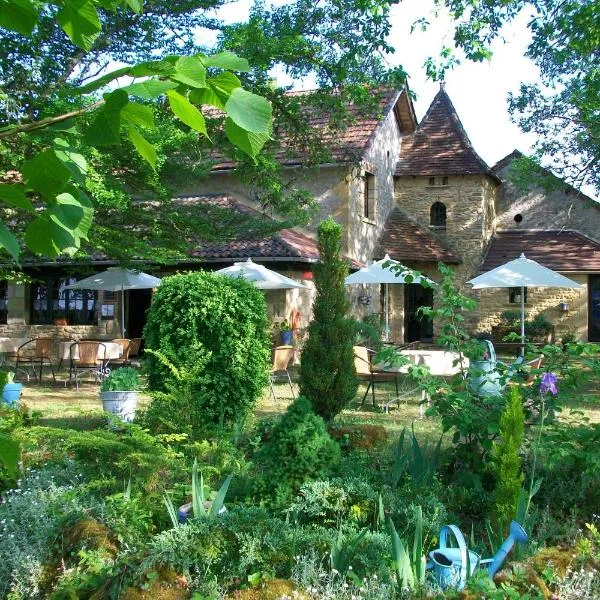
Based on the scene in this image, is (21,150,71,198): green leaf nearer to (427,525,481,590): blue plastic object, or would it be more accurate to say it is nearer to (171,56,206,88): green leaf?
(171,56,206,88): green leaf

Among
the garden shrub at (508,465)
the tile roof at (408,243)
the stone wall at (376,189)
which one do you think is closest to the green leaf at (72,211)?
the garden shrub at (508,465)

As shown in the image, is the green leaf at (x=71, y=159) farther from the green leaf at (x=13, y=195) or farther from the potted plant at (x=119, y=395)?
the potted plant at (x=119, y=395)

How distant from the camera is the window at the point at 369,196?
21.1m

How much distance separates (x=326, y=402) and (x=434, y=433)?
1373 mm

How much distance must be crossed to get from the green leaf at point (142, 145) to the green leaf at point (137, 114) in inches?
2.3

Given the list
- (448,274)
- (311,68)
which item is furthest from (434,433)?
(311,68)

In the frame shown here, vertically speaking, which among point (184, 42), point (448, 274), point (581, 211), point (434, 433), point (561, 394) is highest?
point (184, 42)

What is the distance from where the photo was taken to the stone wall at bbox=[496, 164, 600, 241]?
23.2 meters

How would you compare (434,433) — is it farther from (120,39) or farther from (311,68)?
(120,39)

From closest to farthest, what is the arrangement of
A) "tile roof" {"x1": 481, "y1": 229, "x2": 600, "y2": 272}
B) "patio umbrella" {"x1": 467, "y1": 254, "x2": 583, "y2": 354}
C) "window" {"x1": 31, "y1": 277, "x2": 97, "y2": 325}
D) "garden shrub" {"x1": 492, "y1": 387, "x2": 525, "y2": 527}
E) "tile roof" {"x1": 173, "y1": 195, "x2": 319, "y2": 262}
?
1. "garden shrub" {"x1": 492, "y1": 387, "x2": 525, "y2": 527}
2. "patio umbrella" {"x1": 467, "y1": 254, "x2": 583, "y2": 354}
3. "tile roof" {"x1": 173, "y1": 195, "x2": 319, "y2": 262}
4. "window" {"x1": 31, "y1": 277, "x2": 97, "y2": 325}
5. "tile roof" {"x1": 481, "y1": 229, "x2": 600, "y2": 272}

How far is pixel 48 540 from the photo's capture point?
3.66 m

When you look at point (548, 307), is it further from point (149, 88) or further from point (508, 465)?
point (149, 88)

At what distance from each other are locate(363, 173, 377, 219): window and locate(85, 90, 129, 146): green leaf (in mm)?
20208

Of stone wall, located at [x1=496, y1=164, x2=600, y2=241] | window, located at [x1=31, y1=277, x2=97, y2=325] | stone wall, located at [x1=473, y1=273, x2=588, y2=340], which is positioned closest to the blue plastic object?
window, located at [x1=31, y1=277, x2=97, y2=325]
